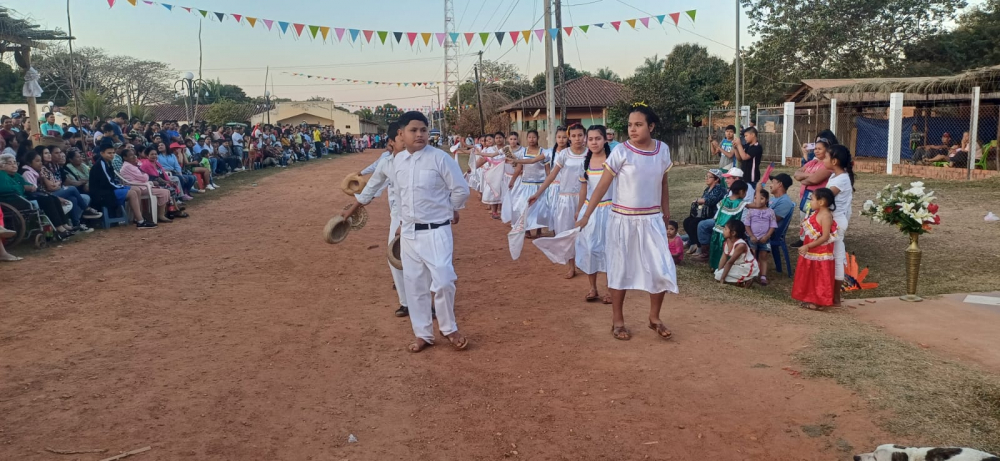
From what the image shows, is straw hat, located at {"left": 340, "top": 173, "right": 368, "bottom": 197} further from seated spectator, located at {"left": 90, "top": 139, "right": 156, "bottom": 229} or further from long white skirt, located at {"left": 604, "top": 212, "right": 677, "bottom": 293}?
seated spectator, located at {"left": 90, "top": 139, "right": 156, "bottom": 229}

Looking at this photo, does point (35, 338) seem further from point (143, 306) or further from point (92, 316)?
point (143, 306)

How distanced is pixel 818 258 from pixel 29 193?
10.2 meters

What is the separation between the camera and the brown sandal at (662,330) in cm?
546

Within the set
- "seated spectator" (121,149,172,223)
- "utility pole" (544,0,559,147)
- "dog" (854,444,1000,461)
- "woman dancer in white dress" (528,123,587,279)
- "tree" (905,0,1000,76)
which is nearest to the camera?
"dog" (854,444,1000,461)

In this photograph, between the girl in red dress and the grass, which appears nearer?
the grass

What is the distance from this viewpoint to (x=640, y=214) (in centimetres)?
530

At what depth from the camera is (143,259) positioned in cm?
881

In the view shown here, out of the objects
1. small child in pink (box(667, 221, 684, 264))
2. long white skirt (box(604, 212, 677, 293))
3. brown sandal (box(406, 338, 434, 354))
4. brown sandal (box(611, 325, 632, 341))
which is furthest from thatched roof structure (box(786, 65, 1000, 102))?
brown sandal (box(406, 338, 434, 354))

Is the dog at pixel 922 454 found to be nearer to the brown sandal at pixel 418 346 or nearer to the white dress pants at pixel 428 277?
the white dress pants at pixel 428 277

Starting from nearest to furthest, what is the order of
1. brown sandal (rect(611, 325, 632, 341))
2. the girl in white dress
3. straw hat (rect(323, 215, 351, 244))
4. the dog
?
the dog < brown sandal (rect(611, 325, 632, 341)) < straw hat (rect(323, 215, 351, 244)) < the girl in white dress

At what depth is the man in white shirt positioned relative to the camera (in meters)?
5.13

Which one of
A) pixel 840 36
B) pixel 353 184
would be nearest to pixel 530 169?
pixel 353 184

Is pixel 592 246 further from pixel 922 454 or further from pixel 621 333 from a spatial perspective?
pixel 922 454

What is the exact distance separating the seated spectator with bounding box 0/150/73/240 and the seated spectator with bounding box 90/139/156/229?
2.93 feet
